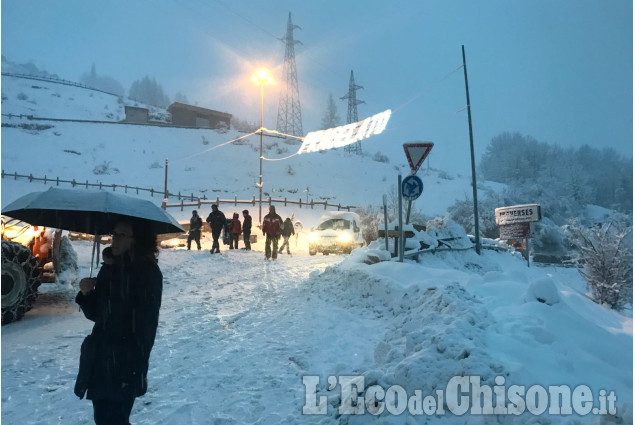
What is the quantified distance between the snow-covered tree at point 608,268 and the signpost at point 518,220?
2.85 meters

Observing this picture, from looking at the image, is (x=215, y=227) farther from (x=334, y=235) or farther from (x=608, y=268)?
(x=608, y=268)

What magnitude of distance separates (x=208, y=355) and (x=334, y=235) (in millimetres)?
12874

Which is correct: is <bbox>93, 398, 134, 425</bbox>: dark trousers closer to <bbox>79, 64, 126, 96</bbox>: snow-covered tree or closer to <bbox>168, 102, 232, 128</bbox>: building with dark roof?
<bbox>168, 102, 232, 128</bbox>: building with dark roof

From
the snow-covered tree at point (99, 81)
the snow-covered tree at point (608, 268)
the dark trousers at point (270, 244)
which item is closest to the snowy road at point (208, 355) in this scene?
the dark trousers at point (270, 244)

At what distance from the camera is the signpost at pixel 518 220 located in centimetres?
1675

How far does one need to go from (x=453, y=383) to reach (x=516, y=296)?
3091 millimetres

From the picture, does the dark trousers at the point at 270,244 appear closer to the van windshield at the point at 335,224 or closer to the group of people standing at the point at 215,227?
the group of people standing at the point at 215,227

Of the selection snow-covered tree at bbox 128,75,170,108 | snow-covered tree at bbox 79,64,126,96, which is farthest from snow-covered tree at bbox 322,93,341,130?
snow-covered tree at bbox 79,64,126,96

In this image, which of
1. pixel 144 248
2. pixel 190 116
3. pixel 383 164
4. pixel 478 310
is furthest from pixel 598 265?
pixel 190 116

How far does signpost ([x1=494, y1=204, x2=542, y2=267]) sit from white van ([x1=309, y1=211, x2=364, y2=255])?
7.28 meters

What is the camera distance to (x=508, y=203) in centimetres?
4869

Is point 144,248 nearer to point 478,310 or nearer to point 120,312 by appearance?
point 120,312

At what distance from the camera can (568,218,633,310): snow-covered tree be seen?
1642 cm

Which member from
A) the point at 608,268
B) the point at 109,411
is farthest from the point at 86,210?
the point at 608,268
